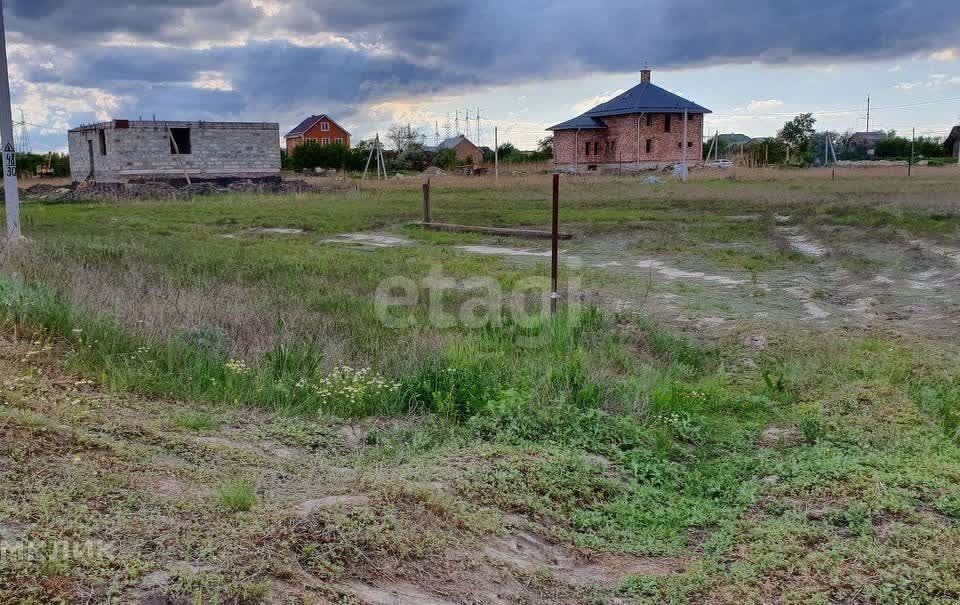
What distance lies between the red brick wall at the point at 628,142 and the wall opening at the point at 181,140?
25708 millimetres

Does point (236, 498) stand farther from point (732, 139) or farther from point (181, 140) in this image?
point (732, 139)

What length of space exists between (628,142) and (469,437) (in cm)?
4851

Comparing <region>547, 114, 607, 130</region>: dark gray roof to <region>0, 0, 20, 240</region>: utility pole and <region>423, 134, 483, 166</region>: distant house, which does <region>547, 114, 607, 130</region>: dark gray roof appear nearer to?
<region>423, 134, 483, 166</region>: distant house

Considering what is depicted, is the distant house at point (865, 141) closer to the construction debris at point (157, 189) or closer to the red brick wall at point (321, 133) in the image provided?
the red brick wall at point (321, 133)

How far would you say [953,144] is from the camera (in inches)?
2472

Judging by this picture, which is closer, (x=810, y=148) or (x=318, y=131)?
(x=810, y=148)

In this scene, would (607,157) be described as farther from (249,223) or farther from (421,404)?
(421,404)

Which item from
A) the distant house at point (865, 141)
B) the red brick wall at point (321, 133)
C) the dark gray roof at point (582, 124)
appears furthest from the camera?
the red brick wall at point (321, 133)

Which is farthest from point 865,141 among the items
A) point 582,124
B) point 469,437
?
point 469,437

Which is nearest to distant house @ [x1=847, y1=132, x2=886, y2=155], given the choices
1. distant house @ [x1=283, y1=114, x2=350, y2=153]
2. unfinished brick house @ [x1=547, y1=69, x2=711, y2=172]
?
unfinished brick house @ [x1=547, y1=69, x2=711, y2=172]

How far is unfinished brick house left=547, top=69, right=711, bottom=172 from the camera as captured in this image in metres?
50.8

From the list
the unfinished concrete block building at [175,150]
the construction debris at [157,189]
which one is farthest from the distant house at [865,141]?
the unfinished concrete block building at [175,150]

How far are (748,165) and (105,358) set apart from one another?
5276 centimetres

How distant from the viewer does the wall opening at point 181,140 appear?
36.6 meters
